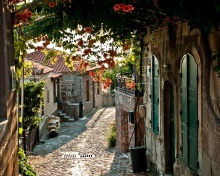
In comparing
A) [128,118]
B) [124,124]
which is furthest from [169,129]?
[124,124]

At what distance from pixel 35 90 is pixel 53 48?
24.2 feet

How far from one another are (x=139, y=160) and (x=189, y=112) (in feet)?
13.9

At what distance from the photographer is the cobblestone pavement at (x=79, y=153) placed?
12.4 meters

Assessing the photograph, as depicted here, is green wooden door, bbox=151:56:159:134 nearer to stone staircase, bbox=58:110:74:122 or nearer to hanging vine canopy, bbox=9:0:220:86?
hanging vine canopy, bbox=9:0:220:86

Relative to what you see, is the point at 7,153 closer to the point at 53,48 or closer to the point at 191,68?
the point at 191,68

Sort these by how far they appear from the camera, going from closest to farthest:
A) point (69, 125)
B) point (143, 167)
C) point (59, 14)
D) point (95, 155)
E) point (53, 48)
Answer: point (59, 14) < point (53, 48) < point (143, 167) < point (95, 155) < point (69, 125)

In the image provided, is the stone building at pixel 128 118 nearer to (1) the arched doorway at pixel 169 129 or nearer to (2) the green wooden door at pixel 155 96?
(2) the green wooden door at pixel 155 96

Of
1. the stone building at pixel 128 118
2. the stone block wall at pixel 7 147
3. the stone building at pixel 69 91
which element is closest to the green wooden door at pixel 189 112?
the stone block wall at pixel 7 147

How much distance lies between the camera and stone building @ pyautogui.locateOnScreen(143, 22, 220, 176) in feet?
19.5

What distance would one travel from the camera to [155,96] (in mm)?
10258

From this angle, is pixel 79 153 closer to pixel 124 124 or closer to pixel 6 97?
pixel 124 124

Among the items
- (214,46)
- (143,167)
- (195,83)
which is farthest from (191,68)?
(143,167)

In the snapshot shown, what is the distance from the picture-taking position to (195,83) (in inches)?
270

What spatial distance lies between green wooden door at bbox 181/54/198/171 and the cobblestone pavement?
441cm
